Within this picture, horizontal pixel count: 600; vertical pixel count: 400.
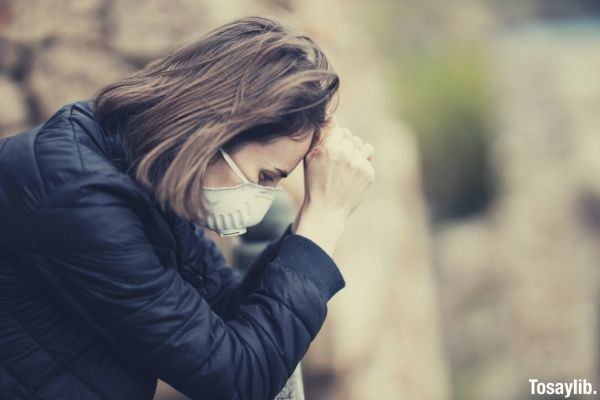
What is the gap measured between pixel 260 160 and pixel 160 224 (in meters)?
0.28

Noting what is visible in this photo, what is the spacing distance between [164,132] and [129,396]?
1.92 feet

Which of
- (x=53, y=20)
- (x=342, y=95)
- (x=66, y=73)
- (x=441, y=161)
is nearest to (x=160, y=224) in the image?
(x=66, y=73)

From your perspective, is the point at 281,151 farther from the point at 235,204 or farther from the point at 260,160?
the point at 235,204

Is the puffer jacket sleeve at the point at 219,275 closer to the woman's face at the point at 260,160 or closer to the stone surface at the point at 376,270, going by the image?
the woman's face at the point at 260,160

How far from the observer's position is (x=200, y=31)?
10.8 feet

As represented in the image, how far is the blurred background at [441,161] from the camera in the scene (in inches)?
133

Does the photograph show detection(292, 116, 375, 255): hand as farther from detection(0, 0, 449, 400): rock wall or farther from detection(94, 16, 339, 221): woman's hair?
detection(0, 0, 449, 400): rock wall

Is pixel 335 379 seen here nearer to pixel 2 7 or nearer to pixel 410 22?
pixel 2 7

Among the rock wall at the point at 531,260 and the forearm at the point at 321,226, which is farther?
the rock wall at the point at 531,260

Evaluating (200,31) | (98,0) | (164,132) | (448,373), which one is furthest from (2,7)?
(448,373)

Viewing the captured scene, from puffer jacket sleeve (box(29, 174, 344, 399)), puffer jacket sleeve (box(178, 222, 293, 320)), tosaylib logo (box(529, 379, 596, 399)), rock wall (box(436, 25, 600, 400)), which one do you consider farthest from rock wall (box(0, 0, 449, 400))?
rock wall (box(436, 25, 600, 400))

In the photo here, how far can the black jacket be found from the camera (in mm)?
1526

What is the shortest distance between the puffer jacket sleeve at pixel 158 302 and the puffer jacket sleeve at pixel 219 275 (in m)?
0.34

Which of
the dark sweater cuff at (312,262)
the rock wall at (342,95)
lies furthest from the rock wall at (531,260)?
the dark sweater cuff at (312,262)
